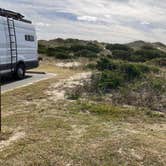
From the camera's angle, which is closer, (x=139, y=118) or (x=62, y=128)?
(x=62, y=128)

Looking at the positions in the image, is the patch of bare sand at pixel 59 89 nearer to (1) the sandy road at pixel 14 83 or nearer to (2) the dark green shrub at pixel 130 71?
(1) the sandy road at pixel 14 83

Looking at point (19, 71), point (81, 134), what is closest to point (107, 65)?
point (19, 71)

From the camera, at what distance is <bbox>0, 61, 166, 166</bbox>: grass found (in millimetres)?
5383

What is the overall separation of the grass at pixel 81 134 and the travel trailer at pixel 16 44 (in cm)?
415

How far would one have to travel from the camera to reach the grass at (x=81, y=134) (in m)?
5.38

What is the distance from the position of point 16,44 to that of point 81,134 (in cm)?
850

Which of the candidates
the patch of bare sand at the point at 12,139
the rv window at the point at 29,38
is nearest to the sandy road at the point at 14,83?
the rv window at the point at 29,38

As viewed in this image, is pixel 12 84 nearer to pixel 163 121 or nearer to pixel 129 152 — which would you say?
pixel 163 121

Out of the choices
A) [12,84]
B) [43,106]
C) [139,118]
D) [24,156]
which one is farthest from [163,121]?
[12,84]

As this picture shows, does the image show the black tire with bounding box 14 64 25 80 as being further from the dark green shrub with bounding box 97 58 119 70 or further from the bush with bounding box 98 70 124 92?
the dark green shrub with bounding box 97 58 119 70

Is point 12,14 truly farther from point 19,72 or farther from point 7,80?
point 7,80

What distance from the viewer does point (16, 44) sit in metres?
14.0

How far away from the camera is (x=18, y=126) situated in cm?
702

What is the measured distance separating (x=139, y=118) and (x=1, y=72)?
23.1 feet
